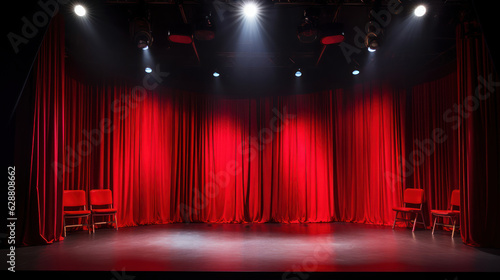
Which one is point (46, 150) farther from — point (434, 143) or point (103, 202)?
point (434, 143)

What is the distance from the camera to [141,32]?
18.7 feet

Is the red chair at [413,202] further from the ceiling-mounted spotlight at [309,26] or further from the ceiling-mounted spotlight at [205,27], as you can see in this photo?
the ceiling-mounted spotlight at [205,27]

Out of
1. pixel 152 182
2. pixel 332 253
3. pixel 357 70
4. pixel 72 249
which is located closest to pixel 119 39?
pixel 152 182

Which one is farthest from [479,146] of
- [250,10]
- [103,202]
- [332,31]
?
[103,202]

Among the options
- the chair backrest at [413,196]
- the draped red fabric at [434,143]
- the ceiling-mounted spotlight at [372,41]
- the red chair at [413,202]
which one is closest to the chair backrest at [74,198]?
the ceiling-mounted spotlight at [372,41]

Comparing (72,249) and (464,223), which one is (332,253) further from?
(72,249)

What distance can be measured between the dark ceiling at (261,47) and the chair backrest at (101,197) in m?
2.42

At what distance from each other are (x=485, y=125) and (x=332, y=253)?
121 inches

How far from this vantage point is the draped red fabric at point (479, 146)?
16.9 ft

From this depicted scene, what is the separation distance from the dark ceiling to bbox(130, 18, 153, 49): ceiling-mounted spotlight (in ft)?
0.53

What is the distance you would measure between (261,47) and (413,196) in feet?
14.3

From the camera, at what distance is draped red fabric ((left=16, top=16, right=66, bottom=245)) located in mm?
5148

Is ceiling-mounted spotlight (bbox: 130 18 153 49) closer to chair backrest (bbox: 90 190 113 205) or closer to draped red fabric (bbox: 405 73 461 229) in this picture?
chair backrest (bbox: 90 190 113 205)

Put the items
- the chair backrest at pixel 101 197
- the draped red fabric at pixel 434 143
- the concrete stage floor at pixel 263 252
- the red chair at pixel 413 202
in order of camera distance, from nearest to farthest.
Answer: the concrete stage floor at pixel 263 252
the red chair at pixel 413 202
the draped red fabric at pixel 434 143
the chair backrest at pixel 101 197
